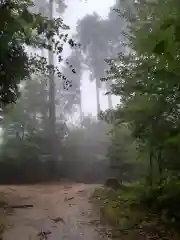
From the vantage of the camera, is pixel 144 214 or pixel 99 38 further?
pixel 99 38

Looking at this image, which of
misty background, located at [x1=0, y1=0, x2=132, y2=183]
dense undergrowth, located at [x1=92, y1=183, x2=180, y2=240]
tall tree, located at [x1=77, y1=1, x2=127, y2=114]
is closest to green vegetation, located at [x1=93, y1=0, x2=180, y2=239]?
dense undergrowth, located at [x1=92, y1=183, x2=180, y2=240]

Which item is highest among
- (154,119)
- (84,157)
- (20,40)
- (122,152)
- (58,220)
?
(20,40)

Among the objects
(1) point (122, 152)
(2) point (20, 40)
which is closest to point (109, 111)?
(1) point (122, 152)

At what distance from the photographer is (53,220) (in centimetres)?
836

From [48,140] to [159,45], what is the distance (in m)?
20.7

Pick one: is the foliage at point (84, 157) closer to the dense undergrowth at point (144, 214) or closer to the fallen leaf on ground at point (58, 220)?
the dense undergrowth at point (144, 214)

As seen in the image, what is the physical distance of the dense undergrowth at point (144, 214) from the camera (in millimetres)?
Result: 7148

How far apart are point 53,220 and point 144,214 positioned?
2244 millimetres

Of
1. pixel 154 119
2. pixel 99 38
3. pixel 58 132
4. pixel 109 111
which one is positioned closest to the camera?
pixel 154 119

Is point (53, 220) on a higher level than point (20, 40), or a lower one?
lower

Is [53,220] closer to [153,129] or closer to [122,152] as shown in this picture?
[153,129]

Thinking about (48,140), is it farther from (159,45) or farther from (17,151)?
(159,45)

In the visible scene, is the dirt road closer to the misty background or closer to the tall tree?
the misty background

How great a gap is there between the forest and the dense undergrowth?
24 millimetres
